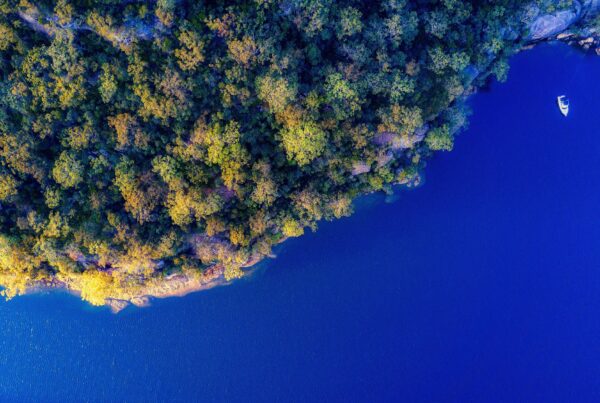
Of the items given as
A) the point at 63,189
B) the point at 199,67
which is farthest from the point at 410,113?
the point at 63,189

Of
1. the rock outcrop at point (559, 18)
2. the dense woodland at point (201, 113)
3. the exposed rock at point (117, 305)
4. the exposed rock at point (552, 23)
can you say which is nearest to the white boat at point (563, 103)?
the rock outcrop at point (559, 18)

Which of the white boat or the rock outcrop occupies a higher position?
the rock outcrop

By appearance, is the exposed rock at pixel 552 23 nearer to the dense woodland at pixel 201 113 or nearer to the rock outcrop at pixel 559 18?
the rock outcrop at pixel 559 18

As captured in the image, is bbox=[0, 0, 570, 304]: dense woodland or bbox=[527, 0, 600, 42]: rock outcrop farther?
bbox=[527, 0, 600, 42]: rock outcrop

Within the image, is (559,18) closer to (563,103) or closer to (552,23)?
(552,23)

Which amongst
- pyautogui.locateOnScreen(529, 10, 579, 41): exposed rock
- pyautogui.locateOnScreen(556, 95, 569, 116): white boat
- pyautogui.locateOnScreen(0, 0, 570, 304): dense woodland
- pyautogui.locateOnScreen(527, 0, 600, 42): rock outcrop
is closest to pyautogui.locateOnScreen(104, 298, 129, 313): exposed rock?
pyautogui.locateOnScreen(0, 0, 570, 304): dense woodland

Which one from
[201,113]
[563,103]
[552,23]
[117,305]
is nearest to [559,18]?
[552,23]

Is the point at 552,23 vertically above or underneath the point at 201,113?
above

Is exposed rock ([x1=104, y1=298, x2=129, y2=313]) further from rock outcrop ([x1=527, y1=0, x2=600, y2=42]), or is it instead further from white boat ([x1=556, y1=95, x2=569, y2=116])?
white boat ([x1=556, y1=95, x2=569, y2=116])
